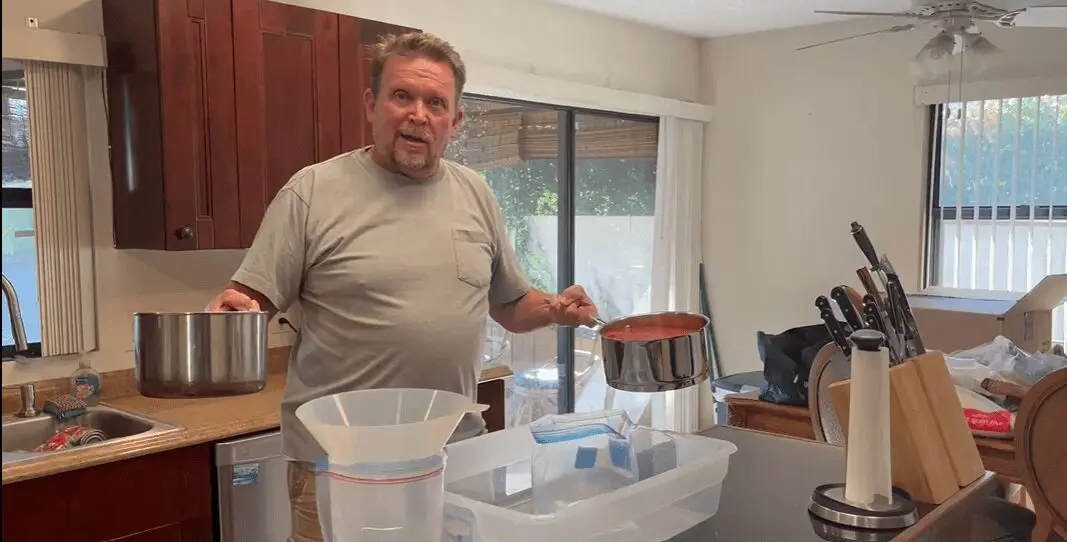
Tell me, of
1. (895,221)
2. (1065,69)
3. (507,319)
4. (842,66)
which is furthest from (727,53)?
(507,319)

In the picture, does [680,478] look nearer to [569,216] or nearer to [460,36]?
[460,36]

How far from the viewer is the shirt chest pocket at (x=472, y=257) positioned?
1.74m

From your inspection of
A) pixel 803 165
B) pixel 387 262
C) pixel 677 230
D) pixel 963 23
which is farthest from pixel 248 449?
pixel 803 165

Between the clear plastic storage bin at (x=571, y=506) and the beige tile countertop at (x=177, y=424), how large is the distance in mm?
1089

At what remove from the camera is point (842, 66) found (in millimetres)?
4293

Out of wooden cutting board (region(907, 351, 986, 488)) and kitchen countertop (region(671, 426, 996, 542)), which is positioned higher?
wooden cutting board (region(907, 351, 986, 488))

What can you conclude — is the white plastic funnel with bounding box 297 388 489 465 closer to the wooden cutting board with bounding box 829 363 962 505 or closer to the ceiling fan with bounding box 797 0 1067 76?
the wooden cutting board with bounding box 829 363 962 505

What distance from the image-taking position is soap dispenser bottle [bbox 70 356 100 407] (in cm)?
233

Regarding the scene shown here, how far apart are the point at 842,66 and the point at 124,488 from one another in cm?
372

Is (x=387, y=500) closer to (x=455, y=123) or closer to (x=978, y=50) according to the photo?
(x=455, y=123)

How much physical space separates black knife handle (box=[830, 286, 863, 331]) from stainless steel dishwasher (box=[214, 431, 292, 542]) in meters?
1.37

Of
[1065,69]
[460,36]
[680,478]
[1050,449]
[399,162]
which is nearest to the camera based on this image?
[680,478]

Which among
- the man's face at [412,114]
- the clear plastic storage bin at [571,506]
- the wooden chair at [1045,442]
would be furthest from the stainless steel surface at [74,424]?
the wooden chair at [1045,442]

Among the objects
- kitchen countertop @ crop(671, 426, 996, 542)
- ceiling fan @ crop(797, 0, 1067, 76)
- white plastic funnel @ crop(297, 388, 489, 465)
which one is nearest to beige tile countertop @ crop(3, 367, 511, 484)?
white plastic funnel @ crop(297, 388, 489, 465)
